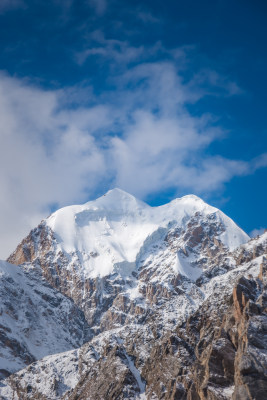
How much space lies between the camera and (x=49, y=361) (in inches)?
7623

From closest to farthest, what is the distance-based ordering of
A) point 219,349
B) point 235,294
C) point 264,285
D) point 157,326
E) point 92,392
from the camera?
1. point 219,349
2. point 235,294
3. point 264,285
4. point 92,392
5. point 157,326

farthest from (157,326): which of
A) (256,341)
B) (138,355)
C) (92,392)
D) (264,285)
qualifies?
(256,341)

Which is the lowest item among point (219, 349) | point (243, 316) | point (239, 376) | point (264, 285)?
point (239, 376)

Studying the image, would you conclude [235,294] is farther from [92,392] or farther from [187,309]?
[187,309]

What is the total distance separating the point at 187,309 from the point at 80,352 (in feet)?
137

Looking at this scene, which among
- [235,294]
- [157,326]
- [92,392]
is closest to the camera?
[235,294]

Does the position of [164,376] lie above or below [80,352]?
below

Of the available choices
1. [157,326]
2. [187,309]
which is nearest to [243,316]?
[157,326]

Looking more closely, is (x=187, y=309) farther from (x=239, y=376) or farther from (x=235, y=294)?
(x=239, y=376)

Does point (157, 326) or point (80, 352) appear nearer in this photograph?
point (157, 326)

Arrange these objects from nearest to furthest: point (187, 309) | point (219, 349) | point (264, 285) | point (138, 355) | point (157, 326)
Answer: point (219, 349), point (264, 285), point (138, 355), point (157, 326), point (187, 309)

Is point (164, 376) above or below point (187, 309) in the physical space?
below

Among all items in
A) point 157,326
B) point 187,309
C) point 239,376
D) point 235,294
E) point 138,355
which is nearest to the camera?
point 239,376

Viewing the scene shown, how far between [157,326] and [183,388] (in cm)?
6039
